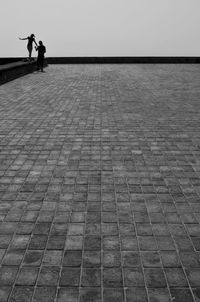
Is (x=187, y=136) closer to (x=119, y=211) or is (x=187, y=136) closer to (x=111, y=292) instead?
(x=119, y=211)

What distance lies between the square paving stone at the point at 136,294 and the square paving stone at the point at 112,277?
0.12m

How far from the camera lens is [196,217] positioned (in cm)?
425

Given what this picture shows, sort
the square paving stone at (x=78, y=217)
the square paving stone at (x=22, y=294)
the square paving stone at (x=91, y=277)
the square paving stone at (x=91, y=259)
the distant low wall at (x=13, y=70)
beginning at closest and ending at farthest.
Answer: the square paving stone at (x=22, y=294) < the square paving stone at (x=91, y=277) < the square paving stone at (x=91, y=259) < the square paving stone at (x=78, y=217) < the distant low wall at (x=13, y=70)

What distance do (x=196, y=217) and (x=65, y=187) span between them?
2062 millimetres

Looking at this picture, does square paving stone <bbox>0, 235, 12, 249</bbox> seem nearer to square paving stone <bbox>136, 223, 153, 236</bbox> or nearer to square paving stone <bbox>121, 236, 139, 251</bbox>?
square paving stone <bbox>121, 236, 139, 251</bbox>

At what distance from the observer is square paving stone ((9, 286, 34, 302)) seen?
2.92 metres

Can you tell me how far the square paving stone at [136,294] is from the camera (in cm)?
293

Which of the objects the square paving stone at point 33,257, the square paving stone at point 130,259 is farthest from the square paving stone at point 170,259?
the square paving stone at point 33,257

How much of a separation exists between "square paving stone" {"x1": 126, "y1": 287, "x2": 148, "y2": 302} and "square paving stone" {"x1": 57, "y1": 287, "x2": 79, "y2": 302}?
1.60 feet

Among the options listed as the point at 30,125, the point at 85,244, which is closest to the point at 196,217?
the point at 85,244

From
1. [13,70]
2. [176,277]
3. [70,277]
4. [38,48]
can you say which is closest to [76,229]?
[70,277]

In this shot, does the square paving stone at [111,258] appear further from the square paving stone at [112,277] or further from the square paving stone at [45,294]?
the square paving stone at [45,294]

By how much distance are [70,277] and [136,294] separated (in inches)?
26.8

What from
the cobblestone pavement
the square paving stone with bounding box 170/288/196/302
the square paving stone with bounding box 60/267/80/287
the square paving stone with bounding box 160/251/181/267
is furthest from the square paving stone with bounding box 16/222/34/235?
the square paving stone with bounding box 170/288/196/302
